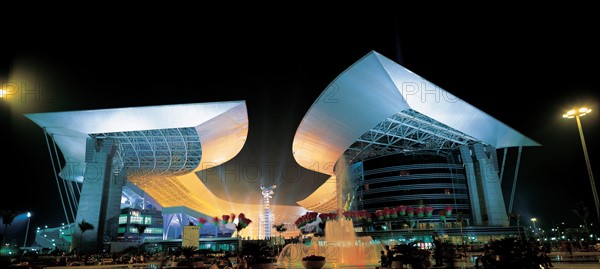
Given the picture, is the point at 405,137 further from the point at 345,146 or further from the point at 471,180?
the point at 471,180

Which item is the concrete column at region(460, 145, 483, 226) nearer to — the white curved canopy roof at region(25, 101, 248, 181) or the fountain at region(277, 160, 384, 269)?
the white curved canopy roof at region(25, 101, 248, 181)

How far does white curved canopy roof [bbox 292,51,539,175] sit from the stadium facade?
0.14m

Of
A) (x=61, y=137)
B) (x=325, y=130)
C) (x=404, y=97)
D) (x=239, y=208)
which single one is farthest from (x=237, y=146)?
(x=239, y=208)

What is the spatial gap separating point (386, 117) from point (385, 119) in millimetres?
1055

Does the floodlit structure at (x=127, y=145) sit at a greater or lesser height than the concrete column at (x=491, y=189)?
greater

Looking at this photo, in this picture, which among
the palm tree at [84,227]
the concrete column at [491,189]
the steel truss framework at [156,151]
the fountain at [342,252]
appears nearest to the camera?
the fountain at [342,252]

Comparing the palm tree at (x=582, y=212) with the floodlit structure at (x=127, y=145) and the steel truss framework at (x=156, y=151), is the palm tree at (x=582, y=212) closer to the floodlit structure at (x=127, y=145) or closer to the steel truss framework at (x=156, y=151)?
the floodlit structure at (x=127, y=145)

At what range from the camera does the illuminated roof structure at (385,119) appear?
3809 centimetres

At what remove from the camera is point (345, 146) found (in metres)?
58.3

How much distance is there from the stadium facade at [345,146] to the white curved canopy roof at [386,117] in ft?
0.45

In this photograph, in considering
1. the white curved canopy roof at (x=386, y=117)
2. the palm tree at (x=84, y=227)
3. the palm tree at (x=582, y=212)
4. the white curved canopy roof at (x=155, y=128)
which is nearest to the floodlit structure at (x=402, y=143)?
the white curved canopy roof at (x=386, y=117)

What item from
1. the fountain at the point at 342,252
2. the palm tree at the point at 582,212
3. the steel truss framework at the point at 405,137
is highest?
→ the steel truss framework at the point at 405,137

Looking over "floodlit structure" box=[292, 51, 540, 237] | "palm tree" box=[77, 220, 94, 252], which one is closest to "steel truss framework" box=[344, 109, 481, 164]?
"floodlit structure" box=[292, 51, 540, 237]

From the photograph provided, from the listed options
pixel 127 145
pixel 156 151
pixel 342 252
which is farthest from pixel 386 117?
pixel 127 145
